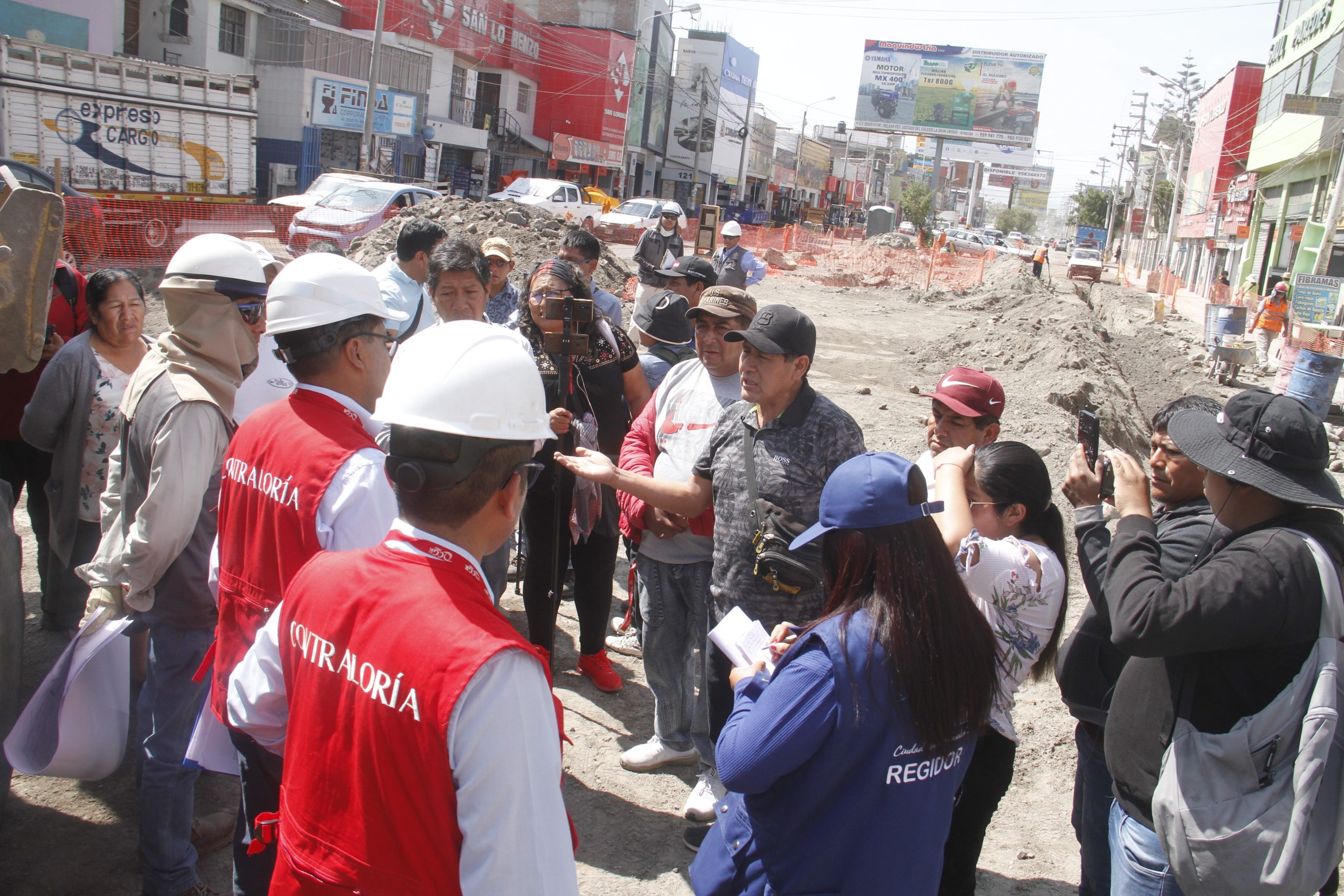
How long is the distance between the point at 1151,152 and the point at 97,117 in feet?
299

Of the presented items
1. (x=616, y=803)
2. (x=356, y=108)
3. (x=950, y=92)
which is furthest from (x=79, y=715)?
(x=950, y=92)

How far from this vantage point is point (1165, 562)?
221cm

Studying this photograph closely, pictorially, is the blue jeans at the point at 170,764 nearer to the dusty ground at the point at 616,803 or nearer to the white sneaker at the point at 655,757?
the dusty ground at the point at 616,803

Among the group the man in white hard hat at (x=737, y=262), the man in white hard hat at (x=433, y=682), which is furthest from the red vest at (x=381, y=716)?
the man in white hard hat at (x=737, y=262)

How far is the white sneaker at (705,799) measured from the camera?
3.43 m

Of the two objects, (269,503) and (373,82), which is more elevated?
(373,82)

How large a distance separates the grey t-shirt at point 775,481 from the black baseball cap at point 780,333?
0.16 metres

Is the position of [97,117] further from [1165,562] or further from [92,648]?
[1165,562]

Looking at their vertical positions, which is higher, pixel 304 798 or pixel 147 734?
pixel 304 798

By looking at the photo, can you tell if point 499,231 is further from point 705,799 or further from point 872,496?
point 872,496

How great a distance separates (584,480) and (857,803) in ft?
7.70

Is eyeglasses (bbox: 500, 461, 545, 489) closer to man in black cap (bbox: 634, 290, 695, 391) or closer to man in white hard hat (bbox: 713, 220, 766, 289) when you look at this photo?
man in black cap (bbox: 634, 290, 695, 391)

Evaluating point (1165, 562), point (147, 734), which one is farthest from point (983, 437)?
point (147, 734)

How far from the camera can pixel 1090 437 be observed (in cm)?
244
